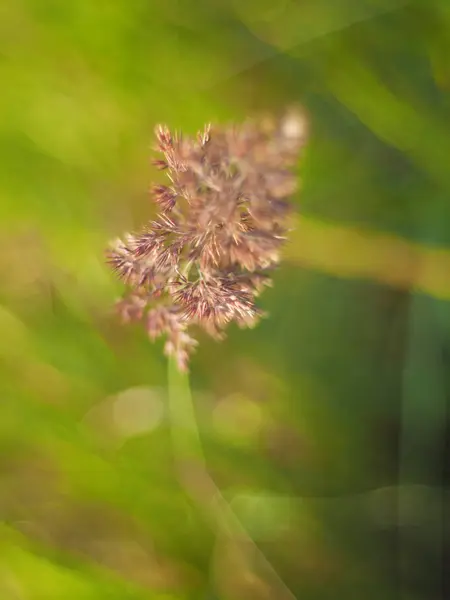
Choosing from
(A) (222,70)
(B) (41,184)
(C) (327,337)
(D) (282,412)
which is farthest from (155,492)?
(A) (222,70)

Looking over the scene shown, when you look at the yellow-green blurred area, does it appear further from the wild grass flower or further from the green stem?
the wild grass flower

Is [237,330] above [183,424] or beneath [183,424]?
above

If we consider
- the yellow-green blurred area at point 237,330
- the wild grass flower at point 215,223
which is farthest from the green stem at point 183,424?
the wild grass flower at point 215,223

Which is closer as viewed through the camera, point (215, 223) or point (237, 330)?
point (215, 223)

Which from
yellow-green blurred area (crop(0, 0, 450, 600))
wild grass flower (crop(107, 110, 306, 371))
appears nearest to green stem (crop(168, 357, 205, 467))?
yellow-green blurred area (crop(0, 0, 450, 600))

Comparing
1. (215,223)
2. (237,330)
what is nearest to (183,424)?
(237,330)

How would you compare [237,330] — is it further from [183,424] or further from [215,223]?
[215,223]

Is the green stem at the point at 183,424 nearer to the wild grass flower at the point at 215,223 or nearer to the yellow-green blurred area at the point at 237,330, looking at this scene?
the yellow-green blurred area at the point at 237,330
